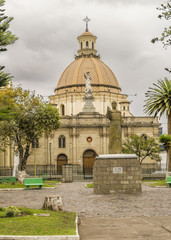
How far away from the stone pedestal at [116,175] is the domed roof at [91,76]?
50.0m

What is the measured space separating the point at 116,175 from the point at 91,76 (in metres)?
51.9

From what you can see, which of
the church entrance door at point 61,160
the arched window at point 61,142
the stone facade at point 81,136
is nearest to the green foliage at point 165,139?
the stone facade at point 81,136

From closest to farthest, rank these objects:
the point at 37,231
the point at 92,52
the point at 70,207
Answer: the point at 37,231 < the point at 70,207 < the point at 92,52

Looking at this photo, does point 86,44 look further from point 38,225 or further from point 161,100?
point 38,225

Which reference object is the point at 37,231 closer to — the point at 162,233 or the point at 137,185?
the point at 162,233

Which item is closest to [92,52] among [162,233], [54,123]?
[54,123]

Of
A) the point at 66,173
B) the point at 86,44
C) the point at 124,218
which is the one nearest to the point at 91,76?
the point at 86,44

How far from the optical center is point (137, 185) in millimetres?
18328

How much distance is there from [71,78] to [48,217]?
61.0 m

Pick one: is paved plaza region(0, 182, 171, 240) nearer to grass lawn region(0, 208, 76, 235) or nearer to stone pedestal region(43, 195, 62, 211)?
grass lawn region(0, 208, 76, 235)

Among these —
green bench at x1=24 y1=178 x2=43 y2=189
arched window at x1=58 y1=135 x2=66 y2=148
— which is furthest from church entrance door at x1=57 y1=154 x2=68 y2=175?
green bench at x1=24 y1=178 x2=43 y2=189

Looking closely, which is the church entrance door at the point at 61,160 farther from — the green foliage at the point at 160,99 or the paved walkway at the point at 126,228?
the paved walkway at the point at 126,228

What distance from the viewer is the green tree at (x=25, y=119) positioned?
28.5 metres

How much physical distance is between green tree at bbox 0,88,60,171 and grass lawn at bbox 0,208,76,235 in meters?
19.0
